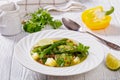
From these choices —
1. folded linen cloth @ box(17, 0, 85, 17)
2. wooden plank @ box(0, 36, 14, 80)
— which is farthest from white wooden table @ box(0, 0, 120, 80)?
folded linen cloth @ box(17, 0, 85, 17)

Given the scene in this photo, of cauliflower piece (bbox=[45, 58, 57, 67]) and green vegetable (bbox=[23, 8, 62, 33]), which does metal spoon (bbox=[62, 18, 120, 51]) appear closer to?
green vegetable (bbox=[23, 8, 62, 33])

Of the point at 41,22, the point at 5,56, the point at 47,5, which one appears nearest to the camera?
the point at 5,56

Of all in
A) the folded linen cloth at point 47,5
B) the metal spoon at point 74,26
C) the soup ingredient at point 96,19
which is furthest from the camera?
the folded linen cloth at point 47,5

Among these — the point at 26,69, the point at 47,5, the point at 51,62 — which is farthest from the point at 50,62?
the point at 47,5

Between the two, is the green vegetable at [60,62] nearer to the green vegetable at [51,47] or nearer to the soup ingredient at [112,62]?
the green vegetable at [51,47]

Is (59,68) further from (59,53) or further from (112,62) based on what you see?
(112,62)

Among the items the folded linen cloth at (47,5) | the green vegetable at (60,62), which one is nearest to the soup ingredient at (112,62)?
the green vegetable at (60,62)
